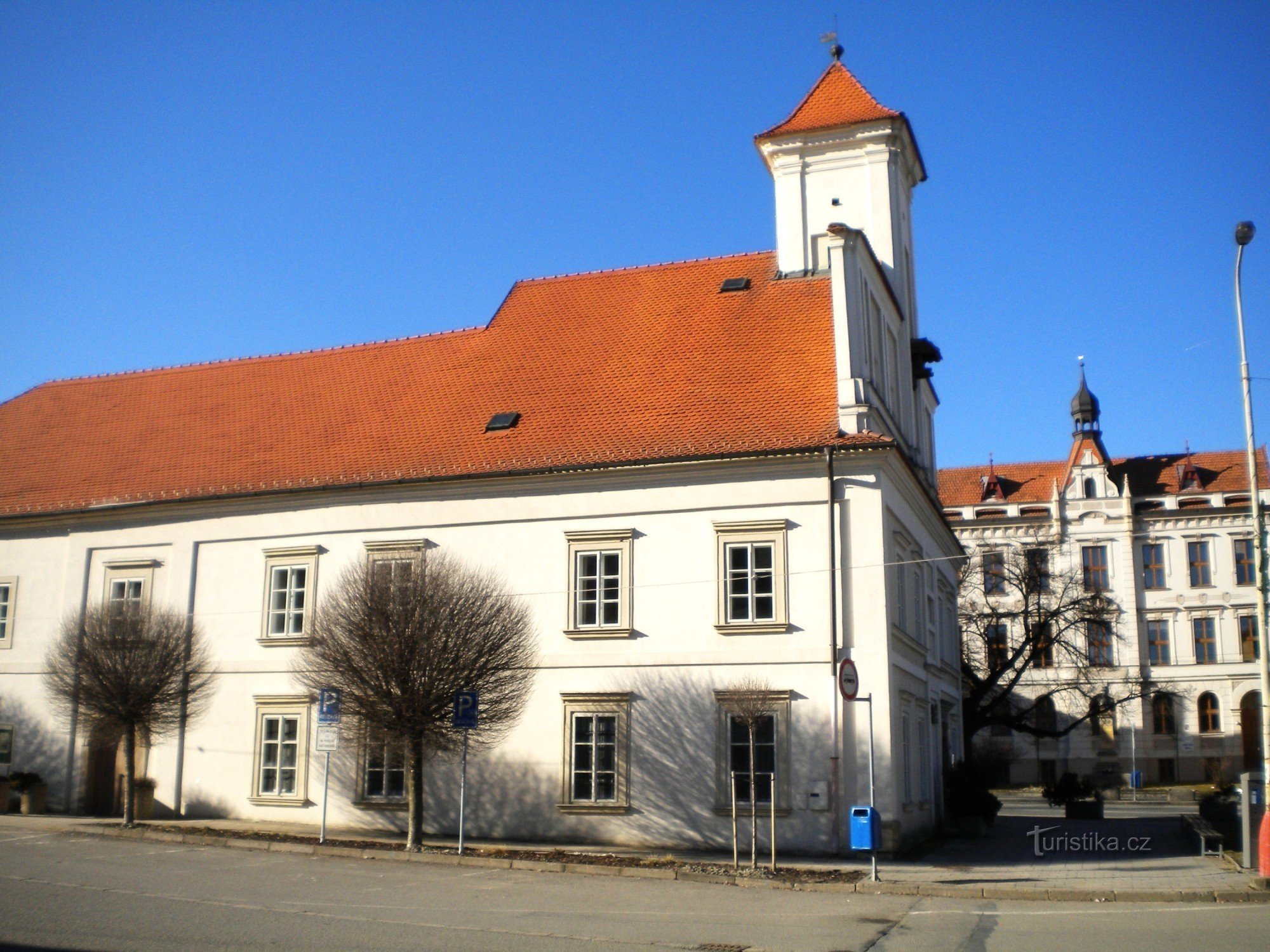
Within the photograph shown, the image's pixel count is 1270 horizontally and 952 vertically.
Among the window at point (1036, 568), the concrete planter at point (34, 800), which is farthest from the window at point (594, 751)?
the window at point (1036, 568)

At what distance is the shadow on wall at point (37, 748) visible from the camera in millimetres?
29344

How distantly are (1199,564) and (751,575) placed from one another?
196 feet

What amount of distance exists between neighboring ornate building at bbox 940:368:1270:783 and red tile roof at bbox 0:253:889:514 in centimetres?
4565

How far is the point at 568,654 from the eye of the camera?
2497cm

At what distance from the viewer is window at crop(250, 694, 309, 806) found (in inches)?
1064

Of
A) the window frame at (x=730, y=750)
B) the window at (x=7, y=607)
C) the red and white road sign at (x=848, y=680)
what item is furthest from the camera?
the window at (x=7, y=607)

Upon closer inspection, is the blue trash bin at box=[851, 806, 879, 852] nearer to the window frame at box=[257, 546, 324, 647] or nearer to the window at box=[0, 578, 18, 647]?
the window frame at box=[257, 546, 324, 647]

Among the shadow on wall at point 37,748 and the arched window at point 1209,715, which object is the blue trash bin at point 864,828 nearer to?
the shadow on wall at point 37,748

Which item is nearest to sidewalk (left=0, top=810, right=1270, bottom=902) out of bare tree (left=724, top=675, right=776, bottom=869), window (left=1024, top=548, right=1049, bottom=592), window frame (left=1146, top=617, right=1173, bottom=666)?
bare tree (left=724, top=675, right=776, bottom=869)

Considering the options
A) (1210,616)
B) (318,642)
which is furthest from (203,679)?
(1210,616)

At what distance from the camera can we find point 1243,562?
73188 millimetres

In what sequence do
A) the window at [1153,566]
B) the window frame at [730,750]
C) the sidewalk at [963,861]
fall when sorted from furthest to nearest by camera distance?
the window at [1153,566] → the window frame at [730,750] → the sidewalk at [963,861]

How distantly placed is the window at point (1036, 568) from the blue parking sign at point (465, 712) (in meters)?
31.3

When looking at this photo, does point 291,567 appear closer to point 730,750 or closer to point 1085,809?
point 730,750
